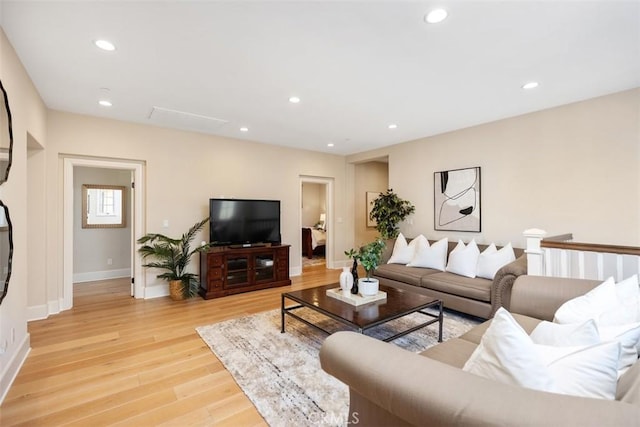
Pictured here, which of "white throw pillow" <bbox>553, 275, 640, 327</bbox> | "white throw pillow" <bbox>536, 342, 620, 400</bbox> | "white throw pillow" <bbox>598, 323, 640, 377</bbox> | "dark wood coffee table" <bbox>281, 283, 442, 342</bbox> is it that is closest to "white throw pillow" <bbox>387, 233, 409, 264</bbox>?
"dark wood coffee table" <bbox>281, 283, 442, 342</bbox>

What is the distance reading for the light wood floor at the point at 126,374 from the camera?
183 centimetres

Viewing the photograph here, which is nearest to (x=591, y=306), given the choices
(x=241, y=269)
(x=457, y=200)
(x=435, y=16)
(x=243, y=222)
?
(x=435, y=16)

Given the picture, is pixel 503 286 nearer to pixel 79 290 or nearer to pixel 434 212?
pixel 434 212

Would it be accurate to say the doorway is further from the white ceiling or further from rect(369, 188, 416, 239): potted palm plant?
the white ceiling

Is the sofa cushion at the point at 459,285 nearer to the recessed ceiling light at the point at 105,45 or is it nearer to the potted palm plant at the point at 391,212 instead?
the potted palm plant at the point at 391,212

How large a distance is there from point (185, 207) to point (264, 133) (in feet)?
5.67

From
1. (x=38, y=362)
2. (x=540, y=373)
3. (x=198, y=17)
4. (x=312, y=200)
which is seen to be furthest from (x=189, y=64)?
(x=312, y=200)

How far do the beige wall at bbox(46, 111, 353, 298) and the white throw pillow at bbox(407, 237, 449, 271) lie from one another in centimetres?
249

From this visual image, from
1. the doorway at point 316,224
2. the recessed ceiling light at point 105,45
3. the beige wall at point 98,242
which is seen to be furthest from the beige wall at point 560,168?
the beige wall at point 98,242

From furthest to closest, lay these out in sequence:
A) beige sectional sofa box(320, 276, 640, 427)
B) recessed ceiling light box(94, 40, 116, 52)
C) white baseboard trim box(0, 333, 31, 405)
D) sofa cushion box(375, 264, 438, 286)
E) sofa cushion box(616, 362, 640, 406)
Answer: sofa cushion box(375, 264, 438, 286) → recessed ceiling light box(94, 40, 116, 52) → white baseboard trim box(0, 333, 31, 405) → sofa cushion box(616, 362, 640, 406) → beige sectional sofa box(320, 276, 640, 427)

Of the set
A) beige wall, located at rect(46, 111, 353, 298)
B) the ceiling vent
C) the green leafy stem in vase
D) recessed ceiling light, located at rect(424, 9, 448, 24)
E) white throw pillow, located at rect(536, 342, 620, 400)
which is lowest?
white throw pillow, located at rect(536, 342, 620, 400)

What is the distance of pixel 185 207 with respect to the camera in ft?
15.1

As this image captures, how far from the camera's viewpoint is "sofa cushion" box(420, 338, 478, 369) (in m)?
1.59

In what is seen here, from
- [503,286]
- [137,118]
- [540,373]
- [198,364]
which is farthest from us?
[137,118]
